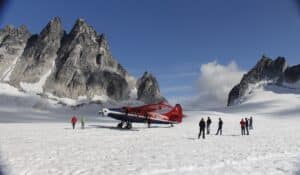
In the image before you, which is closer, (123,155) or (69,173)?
(69,173)

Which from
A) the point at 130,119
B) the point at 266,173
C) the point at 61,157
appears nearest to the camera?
the point at 266,173

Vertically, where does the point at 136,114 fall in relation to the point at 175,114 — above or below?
below

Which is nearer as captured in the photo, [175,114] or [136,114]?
[136,114]

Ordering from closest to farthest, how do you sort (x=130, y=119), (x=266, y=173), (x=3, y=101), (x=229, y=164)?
1. (x=266, y=173)
2. (x=229, y=164)
3. (x=130, y=119)
4. (x=3, y=101)

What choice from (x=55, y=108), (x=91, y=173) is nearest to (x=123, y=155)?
(x=91, y=173)

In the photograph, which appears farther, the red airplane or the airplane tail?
the airplane tail

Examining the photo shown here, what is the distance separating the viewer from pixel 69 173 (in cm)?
1243

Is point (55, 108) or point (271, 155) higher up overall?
point (55, 108)

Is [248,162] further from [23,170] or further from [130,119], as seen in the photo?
[130,119]

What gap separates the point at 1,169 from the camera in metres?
13.1

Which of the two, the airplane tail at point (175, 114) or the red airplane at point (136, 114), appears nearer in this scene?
the red airplane at point (136, 114)

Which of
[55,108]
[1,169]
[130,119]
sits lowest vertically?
[1,169]

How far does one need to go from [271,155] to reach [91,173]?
9.11 metres

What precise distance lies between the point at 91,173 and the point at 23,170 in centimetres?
286
